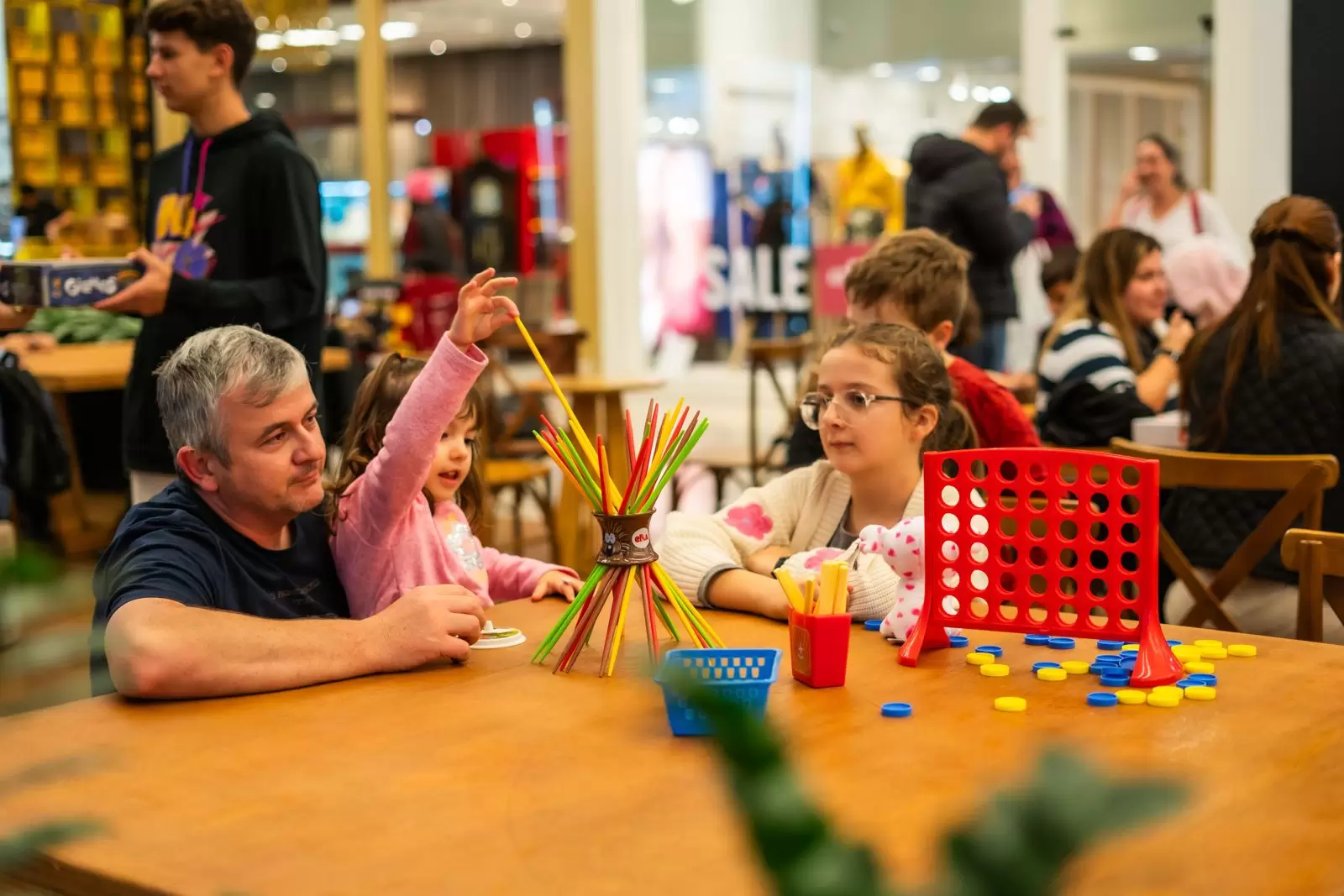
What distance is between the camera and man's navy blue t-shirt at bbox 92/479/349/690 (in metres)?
1.80

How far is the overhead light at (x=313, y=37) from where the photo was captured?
10297 millimetres

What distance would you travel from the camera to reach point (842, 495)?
7.80 ft

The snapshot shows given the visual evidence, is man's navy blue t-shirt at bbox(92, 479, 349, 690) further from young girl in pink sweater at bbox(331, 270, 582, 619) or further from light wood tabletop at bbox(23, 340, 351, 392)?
light wood tabletop at bbox(23, 340, 351, 392)

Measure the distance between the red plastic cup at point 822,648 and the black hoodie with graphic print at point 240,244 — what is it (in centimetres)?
166

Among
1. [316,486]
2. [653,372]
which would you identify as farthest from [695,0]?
[316,486]

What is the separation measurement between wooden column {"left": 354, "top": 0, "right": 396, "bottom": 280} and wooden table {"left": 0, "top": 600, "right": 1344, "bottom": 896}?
854 cm

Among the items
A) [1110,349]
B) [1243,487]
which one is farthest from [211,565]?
[1110,349]

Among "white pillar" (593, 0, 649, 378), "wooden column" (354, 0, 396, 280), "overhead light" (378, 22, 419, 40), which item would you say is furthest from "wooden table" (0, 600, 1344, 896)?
"overhead light" (378, 22, 419, 40)

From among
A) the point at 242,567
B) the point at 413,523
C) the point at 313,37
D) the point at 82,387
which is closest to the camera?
the point at 242,567

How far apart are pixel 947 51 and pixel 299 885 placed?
820 centimetres

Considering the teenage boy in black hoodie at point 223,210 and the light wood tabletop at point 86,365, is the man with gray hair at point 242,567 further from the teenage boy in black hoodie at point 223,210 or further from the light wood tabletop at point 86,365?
the light wood tabletop at point 86,365

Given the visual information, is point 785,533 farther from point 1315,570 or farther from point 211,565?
point 211,565

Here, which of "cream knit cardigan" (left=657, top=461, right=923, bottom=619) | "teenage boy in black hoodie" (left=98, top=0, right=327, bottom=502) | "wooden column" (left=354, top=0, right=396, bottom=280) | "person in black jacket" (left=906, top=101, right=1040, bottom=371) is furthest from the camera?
"wooden column" (left=354, top=0, right=396, bottom=280)

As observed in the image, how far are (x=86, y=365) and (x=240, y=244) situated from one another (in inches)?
111
